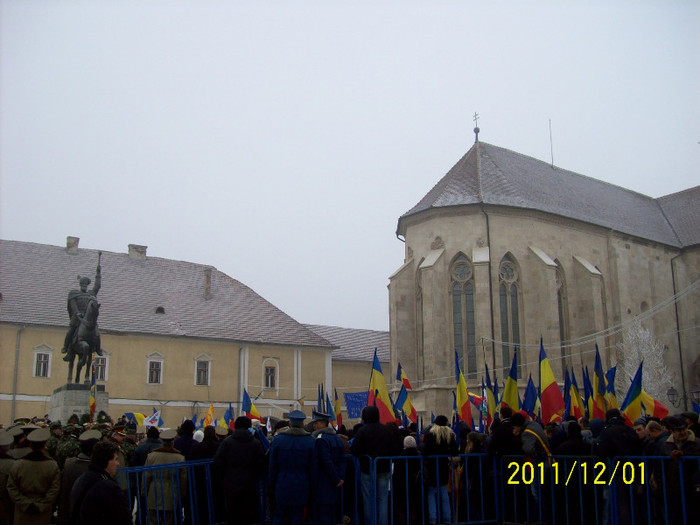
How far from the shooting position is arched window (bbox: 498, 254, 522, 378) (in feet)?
112

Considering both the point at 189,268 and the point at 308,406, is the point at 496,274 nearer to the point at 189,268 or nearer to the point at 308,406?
the point at 308,406

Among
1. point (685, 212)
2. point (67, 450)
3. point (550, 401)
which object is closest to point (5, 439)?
point (67, 450)

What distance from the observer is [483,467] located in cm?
1091

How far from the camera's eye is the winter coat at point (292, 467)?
9.14m

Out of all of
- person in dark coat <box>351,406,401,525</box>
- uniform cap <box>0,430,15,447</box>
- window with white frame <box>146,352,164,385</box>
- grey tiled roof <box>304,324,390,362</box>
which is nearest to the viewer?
uniform cap <box>0,430,15,447</box>

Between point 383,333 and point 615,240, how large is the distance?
60.3 ft

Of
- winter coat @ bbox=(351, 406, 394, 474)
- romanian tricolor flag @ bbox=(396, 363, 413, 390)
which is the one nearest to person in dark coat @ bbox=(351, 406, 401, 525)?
winter coat @ bbox=(351, 406, 394, 474)

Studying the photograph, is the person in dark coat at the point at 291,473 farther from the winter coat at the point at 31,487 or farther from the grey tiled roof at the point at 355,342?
the grey tiled roof at the point at 355,342

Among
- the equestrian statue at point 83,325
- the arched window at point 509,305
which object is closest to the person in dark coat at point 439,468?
the equestrian statue at point 83,325

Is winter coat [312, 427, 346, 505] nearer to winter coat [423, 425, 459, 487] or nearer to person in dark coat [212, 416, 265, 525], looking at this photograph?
person in dark coat [212, 416, 265, 525]

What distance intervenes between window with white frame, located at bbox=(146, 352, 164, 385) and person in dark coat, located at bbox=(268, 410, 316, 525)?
30024 millimetres

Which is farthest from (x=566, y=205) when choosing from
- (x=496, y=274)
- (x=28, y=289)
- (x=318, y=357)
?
(x=28, y=289)

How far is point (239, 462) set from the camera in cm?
953

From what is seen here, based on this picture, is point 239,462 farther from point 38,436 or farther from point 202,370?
point 202,370
